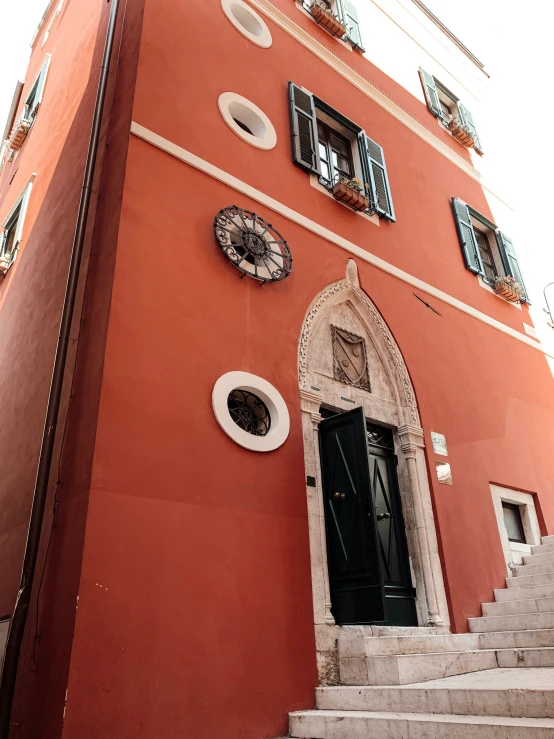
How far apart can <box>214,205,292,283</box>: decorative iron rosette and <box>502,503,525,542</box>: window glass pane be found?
442 cm

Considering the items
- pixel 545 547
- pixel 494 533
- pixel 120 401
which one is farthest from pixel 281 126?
pixel 545 547

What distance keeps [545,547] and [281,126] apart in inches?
248

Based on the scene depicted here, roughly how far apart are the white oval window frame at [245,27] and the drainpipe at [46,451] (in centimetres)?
211

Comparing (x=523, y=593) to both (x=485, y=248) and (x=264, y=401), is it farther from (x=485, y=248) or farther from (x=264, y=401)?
(x=485, y=248)

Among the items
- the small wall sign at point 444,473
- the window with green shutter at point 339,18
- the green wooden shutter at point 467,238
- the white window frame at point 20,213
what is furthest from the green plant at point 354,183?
the white window frame at point 20,213

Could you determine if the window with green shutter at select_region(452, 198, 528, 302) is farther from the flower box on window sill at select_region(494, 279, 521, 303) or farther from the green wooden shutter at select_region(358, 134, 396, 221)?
the green wooden shutter at select_region(358, 134, 396, 221)

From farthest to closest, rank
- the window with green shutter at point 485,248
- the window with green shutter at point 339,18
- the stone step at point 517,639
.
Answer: the window with green shutter at point 485,248 → the window with green shutter at point 339,18 → the stone step at point 517,639

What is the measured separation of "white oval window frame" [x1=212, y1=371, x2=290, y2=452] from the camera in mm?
4984

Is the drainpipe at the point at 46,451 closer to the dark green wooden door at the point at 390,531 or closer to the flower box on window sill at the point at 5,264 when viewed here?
the flower box on window sill at the point at 5,264

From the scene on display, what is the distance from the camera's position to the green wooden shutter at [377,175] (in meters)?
8.16

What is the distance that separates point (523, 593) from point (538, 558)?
36.1 inches

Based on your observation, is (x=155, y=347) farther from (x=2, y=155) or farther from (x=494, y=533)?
(x=2, y=155)

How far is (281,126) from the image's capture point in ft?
24.2

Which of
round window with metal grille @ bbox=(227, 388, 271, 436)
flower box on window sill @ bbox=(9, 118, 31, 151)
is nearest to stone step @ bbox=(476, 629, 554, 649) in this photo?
round window with metal grille @ bbox=(227, 388, 271, 436)
